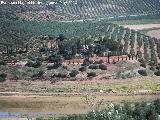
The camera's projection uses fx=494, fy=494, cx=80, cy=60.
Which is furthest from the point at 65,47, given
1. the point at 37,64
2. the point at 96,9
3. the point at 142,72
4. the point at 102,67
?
the point at 96,9

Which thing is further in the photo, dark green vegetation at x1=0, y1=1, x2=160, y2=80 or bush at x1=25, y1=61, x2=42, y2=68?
bush at x1=25, y1=61, x2=42, y2=68

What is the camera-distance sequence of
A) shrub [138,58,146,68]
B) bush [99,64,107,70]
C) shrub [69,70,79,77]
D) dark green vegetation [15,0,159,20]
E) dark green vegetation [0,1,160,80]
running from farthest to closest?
dark green vegetation [15,0,159,20] → shrub [138,58,146,68] → bush [99,64,107,70] → dark green vegetation [0,1,160,80] → shrub [69,70,79,77]

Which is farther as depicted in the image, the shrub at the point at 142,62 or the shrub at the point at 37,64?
the shrub at the point at 142,62

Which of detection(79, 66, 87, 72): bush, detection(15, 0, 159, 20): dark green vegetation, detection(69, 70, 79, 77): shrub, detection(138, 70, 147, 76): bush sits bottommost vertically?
detection(138, 70, 147, 76): bush

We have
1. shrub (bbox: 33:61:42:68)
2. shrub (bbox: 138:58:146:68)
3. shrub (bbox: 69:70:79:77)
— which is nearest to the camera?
shrub (bbox: 69:70:79:77)

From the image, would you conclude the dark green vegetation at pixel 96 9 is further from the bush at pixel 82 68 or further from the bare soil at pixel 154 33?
the bush at pixel 82 68

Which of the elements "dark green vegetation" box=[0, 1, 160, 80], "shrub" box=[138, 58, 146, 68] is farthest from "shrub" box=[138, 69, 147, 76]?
"shrub" box=[138, 58, 146, 68]

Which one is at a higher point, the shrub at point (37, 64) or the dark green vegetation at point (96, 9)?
the dark green vegetation at point (96, 9)

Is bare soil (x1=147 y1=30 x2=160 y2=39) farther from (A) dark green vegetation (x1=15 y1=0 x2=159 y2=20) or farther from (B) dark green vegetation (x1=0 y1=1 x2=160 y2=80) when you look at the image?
(A) dark green vegetation (x1=15 y1=0 x2=159 y2=20)

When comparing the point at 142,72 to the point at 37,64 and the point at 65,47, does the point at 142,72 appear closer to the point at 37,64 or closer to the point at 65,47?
the point at 37,64

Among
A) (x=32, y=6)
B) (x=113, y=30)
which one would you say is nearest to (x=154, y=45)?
(x=113, y=30)

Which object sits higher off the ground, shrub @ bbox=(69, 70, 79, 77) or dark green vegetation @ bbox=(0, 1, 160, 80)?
dark green vegetation @ bbox=(0, 1, 160, 80)

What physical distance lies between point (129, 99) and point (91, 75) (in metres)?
13.0

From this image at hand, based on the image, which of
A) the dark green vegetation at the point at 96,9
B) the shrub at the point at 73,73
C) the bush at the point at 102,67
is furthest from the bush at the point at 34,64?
the dark green vegetation at the point at 96,9
